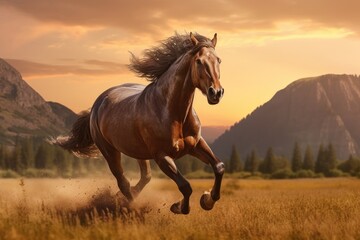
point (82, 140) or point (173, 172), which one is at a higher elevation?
point (82, 140)

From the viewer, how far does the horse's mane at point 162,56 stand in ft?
39.6

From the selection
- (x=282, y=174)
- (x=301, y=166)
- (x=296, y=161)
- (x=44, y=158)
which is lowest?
(x=44, y=158)

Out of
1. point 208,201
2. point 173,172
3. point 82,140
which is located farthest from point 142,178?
point 173,172

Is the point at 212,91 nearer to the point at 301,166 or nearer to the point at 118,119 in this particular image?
the point at 118,119

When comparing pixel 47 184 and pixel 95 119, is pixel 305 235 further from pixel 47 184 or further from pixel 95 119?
pixel 47 184

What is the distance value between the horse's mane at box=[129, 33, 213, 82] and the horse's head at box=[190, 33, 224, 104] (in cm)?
67

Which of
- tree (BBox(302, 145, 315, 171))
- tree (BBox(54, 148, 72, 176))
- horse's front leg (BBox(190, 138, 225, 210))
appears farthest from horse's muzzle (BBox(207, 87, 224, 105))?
tree (BBox(54, 148, 72, 176))

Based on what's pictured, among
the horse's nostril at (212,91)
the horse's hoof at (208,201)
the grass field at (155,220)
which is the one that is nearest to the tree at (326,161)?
the grass field at (155,220)

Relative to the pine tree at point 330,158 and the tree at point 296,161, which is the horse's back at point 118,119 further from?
the tree at point 296,161

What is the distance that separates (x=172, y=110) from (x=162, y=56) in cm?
159

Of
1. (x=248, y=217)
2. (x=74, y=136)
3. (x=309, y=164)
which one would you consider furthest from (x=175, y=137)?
(x=309, y=164)

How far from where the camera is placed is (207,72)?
34.4ft

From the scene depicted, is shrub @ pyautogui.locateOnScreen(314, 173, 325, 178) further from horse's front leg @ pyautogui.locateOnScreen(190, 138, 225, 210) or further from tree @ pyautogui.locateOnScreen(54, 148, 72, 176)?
horse's front leg @ pyautogui.locateOnScreen(190, 138, 225, 210)

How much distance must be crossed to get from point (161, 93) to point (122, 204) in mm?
3457
